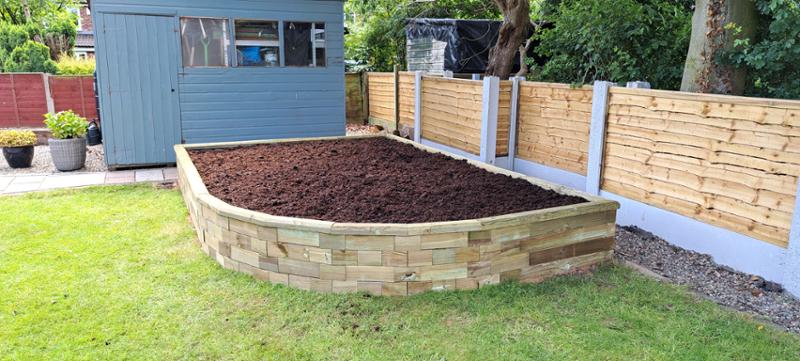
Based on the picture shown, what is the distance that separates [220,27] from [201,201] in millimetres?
4741

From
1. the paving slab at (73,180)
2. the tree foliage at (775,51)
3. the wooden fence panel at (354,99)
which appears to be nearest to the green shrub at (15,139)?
the paving slab at (73,180)

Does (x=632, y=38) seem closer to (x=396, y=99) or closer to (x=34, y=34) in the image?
(x=396, y=99)

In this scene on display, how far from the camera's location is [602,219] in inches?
155

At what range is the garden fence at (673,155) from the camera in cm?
368

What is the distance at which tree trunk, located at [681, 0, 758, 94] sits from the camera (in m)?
4.98

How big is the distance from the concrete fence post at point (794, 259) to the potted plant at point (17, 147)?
864 cm

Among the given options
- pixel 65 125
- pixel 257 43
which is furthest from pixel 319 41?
pixel 65 125

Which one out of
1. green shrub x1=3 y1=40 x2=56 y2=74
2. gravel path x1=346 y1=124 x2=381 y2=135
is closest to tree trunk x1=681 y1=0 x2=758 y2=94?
gravel path x1=346 y1=124 x2=381 y2=135

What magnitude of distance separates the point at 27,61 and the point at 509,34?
37.7ft

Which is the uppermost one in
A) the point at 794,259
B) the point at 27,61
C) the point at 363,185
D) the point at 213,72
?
the point at 27,61

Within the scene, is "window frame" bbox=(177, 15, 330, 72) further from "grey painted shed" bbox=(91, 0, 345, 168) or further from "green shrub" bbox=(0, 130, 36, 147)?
"green shrub" bbox=(0, 130, 36, 147)

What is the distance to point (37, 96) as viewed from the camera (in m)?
11.5

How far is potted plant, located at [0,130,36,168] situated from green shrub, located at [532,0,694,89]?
24.2 ft

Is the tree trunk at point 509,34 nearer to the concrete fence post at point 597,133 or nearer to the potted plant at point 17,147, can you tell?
the concrete fence post at point 597,133
